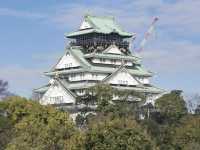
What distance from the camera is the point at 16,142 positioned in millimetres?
52844

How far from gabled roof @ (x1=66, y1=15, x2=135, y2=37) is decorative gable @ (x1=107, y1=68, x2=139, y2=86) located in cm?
629

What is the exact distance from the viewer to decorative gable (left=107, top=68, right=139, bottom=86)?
3832 inches

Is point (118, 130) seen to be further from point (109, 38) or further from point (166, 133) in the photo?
point (109, 38)

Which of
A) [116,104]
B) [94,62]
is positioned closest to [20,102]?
[116,104]

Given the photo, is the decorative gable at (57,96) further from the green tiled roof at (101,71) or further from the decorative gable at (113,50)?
the decorative gable at (113,50)

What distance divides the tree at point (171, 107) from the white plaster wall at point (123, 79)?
8.68m

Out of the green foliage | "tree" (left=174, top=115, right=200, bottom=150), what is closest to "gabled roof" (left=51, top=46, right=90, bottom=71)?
the green foliage

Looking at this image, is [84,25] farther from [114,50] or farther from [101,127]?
[101,127]

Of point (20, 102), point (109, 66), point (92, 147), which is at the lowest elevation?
point (92, 147)

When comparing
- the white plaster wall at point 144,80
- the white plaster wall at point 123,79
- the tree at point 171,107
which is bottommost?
the tree at point 171,107

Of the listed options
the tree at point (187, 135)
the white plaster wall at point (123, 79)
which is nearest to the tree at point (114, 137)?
the tree at point (187, 135)

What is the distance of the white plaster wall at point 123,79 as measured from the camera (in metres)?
97.6

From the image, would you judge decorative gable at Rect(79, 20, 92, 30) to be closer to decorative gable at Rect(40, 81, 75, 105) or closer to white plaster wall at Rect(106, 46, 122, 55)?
white plaster wall at Rect(106, 46, 122, 55)

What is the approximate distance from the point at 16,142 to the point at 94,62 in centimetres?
4722
